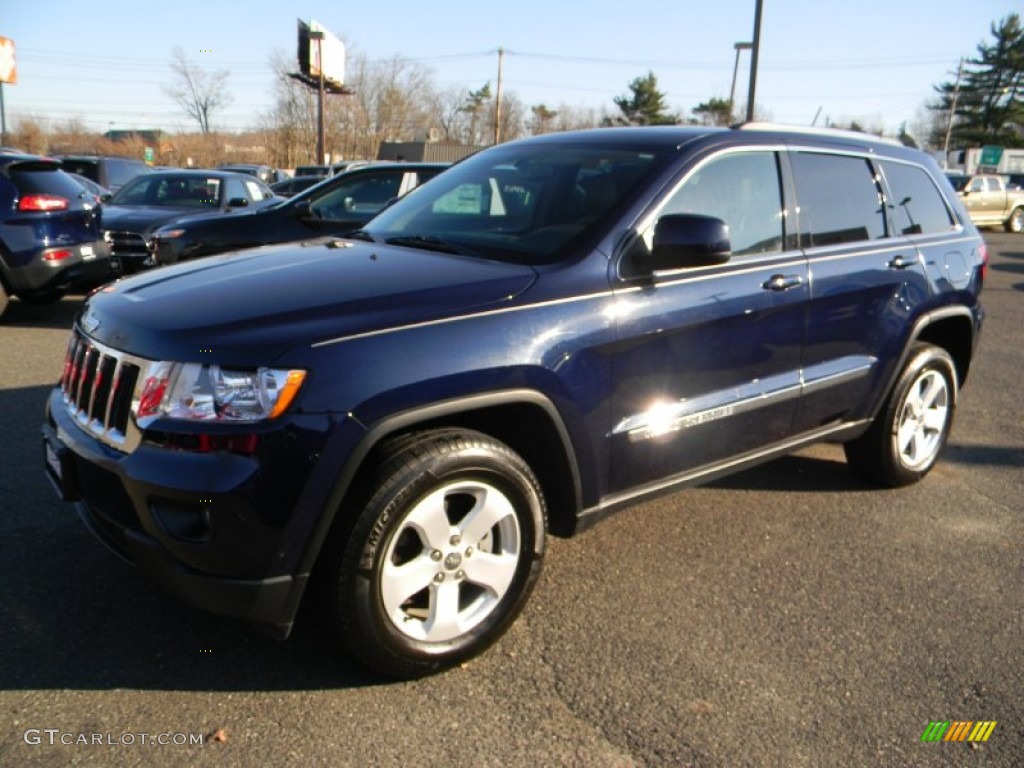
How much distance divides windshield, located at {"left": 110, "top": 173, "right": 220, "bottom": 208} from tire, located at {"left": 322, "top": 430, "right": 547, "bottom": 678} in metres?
9.17

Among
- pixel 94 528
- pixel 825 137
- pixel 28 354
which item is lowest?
pixel 28 354

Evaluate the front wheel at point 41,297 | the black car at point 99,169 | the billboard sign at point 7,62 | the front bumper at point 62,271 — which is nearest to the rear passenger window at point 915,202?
the front bumper at point 62,271

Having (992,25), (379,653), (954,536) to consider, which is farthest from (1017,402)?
(992,25)

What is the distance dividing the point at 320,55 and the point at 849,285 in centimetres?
3448

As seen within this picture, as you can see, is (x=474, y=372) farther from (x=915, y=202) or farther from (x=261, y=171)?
(x=261, y=171)

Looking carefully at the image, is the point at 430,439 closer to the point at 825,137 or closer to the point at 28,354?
the point at 825,137

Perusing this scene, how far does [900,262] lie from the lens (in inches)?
162

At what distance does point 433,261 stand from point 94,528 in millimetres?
1441

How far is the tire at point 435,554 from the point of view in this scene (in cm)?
248

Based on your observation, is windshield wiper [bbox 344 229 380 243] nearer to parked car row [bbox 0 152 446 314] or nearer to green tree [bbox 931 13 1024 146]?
parked car row [bbox 0 152 446 314]

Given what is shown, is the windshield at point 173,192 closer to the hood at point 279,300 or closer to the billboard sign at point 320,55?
the hood at point 279,300

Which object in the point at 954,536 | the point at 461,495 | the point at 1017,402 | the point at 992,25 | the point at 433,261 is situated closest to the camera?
the point at 461,495

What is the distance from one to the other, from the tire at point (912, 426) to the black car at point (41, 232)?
23.2 feet

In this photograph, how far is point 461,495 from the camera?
2736 mm
